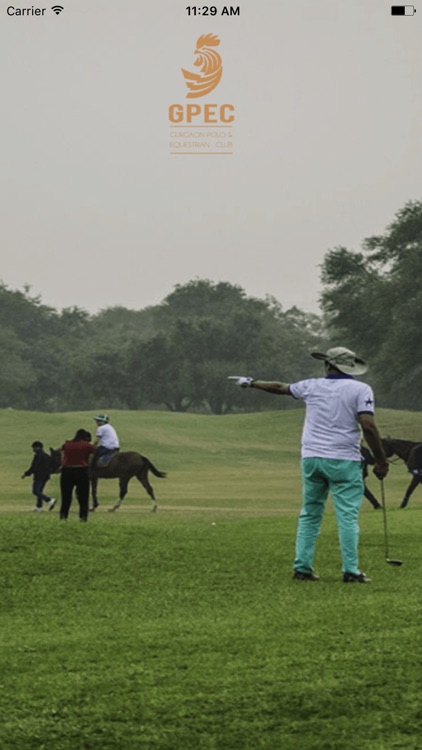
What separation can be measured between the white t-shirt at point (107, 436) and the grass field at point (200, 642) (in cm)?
1203

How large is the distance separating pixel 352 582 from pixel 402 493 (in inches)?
1578

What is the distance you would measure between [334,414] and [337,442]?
0.84 feet

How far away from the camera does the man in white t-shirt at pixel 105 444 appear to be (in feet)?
117

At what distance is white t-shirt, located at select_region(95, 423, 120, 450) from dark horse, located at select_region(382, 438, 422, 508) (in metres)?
6.94

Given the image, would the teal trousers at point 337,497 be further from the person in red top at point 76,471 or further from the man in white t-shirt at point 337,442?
the person in red top at point 76,471

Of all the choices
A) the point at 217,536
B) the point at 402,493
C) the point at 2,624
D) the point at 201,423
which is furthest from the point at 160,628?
the point at 201,423

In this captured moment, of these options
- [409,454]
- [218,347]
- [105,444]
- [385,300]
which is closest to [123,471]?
[105,444]

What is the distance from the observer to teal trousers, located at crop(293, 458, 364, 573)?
A: 14000mm

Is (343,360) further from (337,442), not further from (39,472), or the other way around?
(39,472)

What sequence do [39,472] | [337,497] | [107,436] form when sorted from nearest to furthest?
[337,497]
[107,436]
[39,472]

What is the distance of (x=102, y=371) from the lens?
373 feet

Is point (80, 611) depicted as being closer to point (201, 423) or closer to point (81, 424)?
point (81, 424)

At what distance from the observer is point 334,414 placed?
13984 millimetres

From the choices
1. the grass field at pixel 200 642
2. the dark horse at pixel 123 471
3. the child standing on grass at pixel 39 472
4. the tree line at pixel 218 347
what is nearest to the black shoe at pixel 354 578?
the grass field at pixel 200 642
